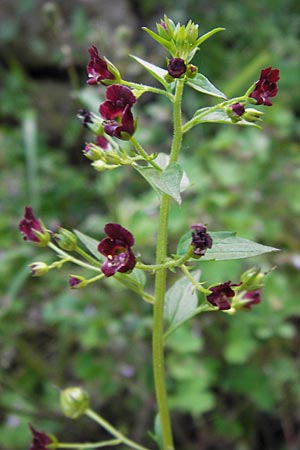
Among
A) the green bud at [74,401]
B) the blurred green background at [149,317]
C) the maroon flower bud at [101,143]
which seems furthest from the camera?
the blurred green background at [149,317]

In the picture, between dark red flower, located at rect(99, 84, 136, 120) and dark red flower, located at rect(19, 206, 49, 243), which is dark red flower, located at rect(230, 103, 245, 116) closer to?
dark red flower, located at rect(99, 84, 136, 120)

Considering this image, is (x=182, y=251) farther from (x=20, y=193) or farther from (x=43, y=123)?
(x=43, y=123)

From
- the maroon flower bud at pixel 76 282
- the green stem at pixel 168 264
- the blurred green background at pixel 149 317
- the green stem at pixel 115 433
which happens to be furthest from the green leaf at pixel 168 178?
the blurred green background at pixel 149 317

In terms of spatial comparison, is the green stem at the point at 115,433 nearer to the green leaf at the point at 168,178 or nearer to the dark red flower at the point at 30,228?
the dark red flower at the point at 30,228

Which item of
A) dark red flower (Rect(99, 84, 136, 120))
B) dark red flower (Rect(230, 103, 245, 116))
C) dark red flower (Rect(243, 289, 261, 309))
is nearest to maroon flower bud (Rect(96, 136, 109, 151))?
dark red flower (Rect(99, 84, 136, 120))

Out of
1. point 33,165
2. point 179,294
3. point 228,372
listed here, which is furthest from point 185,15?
point 179,294

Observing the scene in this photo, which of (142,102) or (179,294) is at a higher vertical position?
(142,102)

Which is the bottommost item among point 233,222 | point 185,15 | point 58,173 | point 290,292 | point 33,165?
point 290,292
